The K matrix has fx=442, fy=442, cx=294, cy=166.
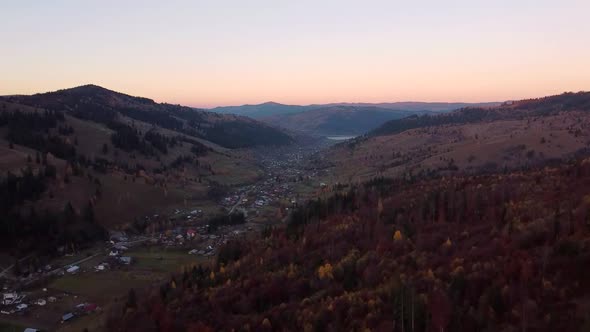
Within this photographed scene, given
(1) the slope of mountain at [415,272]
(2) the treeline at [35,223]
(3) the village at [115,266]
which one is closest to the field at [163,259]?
(3) the village at [115,266]

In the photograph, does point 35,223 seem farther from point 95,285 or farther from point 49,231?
point 95,285

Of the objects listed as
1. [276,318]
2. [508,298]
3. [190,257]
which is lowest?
[190,257]

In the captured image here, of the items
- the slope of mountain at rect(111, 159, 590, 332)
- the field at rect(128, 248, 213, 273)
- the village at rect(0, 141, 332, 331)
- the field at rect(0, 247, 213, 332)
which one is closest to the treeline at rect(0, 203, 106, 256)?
the village at rect(0, 141, 332, 331)

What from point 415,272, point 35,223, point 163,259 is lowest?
point 163,259

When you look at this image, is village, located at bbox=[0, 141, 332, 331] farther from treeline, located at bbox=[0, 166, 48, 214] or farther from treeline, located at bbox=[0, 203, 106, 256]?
treeline, located at bbox=[0, 166, 48, 214]

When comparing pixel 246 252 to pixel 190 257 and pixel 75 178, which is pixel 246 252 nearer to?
pixel 190 257

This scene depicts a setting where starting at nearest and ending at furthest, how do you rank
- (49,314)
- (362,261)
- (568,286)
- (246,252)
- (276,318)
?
1. (568,286)
2. (276,318)
3. (362,261)
4. (49,314)
5. (246,252)

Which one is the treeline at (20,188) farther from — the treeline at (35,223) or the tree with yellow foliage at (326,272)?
the tree with yellow foliage at (326,272)

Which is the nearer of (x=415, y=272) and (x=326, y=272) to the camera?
(x=415, y=272)

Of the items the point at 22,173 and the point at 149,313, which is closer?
the point at 149,313

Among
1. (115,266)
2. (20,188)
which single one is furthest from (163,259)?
(20,188)

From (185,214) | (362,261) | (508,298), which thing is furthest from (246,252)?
(185,214)
